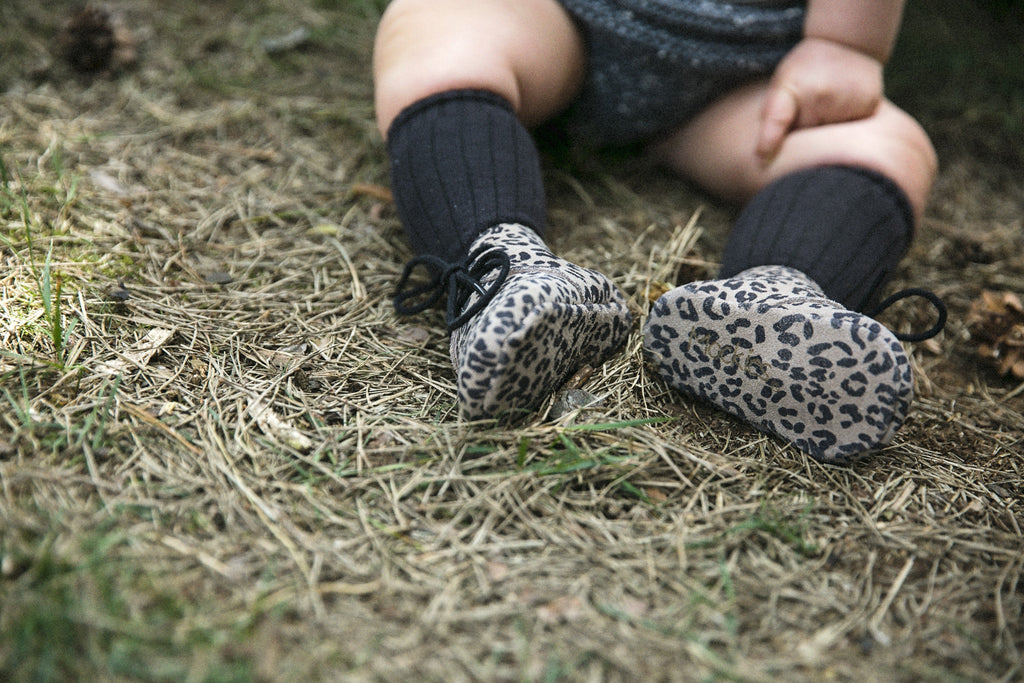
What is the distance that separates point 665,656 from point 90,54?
1.84 metres

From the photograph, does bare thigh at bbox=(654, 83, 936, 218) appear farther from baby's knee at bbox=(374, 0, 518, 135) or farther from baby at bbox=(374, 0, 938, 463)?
baby's knee at bbox=(374, 0, 518, 135)

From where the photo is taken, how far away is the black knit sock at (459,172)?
1.18m

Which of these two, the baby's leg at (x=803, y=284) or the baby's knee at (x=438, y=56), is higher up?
the baby's knee at (x=438, y=56)

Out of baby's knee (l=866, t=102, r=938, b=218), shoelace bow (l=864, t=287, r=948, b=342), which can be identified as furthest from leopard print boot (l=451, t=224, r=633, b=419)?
baby's knee (l=866, t=102, r=938, b=218)

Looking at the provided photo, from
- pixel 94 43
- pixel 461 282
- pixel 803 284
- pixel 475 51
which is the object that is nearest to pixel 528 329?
pixel 461 282

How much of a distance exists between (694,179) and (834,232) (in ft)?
1.40

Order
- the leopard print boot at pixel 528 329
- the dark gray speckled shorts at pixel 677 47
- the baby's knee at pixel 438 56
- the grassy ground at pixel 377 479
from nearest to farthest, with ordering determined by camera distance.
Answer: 1. the grassy ground at pixel 377 479
2. the leopard print boot at pixel 528 329
3. the baby's knee at pixel 438 56
4. the dark gray speckled shorts at pixel 677 47

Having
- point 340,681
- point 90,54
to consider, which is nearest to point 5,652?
point 340,681

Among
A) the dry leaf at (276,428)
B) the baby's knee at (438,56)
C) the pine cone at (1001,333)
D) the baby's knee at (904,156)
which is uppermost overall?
the baby's knee at (438,56)

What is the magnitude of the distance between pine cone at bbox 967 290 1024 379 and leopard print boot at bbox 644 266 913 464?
417 millimetres

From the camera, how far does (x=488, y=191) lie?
1185 millimetres

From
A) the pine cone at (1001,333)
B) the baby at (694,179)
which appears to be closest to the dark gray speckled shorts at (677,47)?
the baby at (694,179)

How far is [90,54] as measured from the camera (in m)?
1.72

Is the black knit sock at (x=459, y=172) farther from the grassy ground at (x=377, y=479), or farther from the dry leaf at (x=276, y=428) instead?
the dry leaf at (x=276, y=428)
